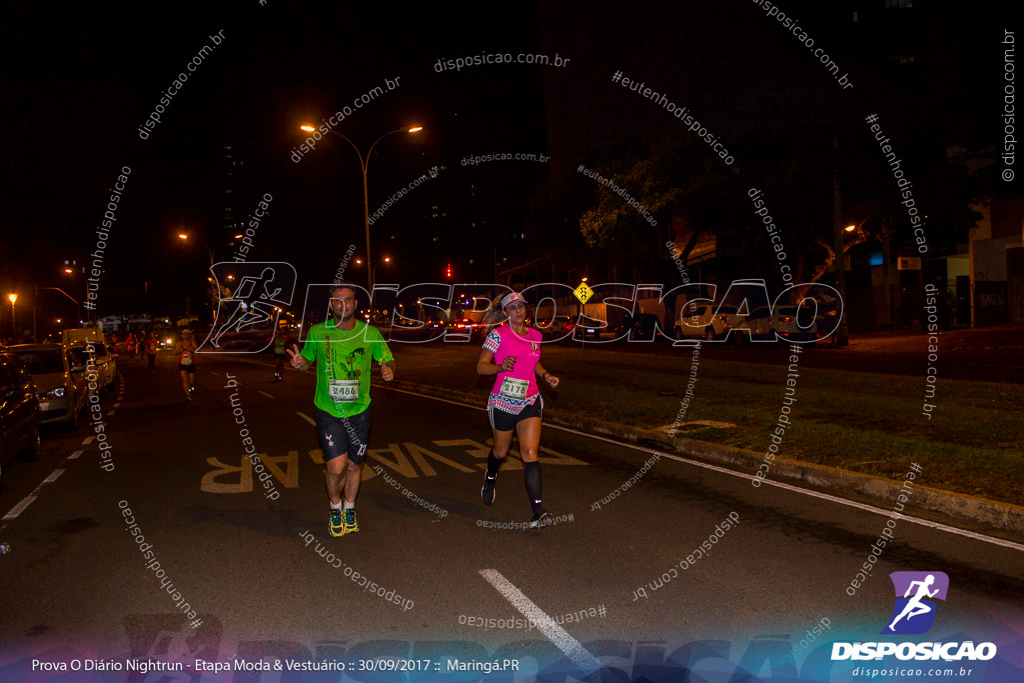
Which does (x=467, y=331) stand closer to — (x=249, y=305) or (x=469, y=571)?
(x=249, y=305)

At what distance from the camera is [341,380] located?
6.11m

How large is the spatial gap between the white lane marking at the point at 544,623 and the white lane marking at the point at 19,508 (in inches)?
199

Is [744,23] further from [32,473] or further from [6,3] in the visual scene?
[32,473]

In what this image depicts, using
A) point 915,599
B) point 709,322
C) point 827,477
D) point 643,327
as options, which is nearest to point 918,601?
point 915,599

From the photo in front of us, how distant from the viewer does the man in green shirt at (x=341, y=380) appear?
19.9 feet

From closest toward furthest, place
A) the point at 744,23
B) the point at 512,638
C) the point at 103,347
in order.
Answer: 1. the point at 512,638
2. the point at 103,347
3. the point at 744,23

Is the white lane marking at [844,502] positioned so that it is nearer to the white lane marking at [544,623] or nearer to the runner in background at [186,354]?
the white lane marking at [544,623]

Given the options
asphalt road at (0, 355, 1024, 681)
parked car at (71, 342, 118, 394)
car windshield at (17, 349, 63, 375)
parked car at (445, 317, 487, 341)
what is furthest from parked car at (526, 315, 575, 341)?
asphalt road at (0, 355, 1024, 681)

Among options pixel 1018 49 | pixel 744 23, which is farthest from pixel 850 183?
pixel 744 23

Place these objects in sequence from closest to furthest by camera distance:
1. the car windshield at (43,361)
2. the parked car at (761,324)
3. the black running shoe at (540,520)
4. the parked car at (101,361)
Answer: the black running shoe at (540,520), the car windshield at (43,361), the parked car at (101,361), the parked car at (761,324)

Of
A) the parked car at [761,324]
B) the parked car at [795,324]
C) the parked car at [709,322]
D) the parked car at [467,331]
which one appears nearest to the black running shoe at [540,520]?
the parked car at [795,324]

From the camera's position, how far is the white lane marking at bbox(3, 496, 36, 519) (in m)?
7.32

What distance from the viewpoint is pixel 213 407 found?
16.6 metres

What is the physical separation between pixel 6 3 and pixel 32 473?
44.7 feet
